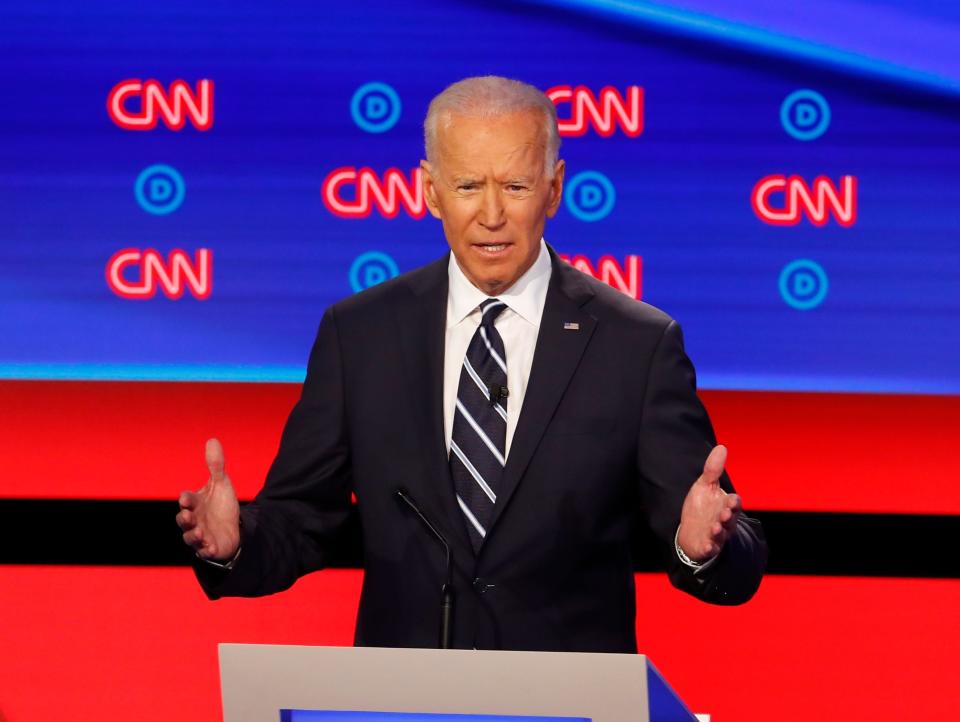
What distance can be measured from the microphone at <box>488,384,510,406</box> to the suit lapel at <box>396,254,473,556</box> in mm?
70

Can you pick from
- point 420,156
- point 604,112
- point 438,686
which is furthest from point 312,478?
point 604,112

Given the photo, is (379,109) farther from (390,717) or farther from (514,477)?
(390,717)

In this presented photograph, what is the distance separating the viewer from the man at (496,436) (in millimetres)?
1773

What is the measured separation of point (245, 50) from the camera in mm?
2824

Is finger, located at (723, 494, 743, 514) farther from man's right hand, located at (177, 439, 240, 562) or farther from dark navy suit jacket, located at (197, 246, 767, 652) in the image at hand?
man's right hand, located at (177, 439, 240, 562)

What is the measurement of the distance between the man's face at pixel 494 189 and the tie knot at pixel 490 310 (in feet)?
0.11

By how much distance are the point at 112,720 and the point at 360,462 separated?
52.1 inches

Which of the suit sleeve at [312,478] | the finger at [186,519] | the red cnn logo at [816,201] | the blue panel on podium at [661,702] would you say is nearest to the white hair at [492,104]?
the suit sleeve at [312,478]

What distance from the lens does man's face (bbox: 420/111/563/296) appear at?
1.79 meters

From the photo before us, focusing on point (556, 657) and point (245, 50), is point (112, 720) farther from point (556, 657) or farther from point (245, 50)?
point (556, 657)

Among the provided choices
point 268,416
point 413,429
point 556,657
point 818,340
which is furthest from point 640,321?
point 268,416

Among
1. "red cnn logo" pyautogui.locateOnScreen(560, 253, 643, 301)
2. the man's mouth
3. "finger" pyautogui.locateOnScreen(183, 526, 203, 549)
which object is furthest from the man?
"red cnn logo" pyautogui.locateOnScreen(560, 253, 643, 301)

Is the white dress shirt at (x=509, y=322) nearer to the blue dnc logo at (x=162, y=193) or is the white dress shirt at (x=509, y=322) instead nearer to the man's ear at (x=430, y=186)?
the man's ear at (x=430, y=186)

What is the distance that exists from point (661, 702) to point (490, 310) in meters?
0.75
